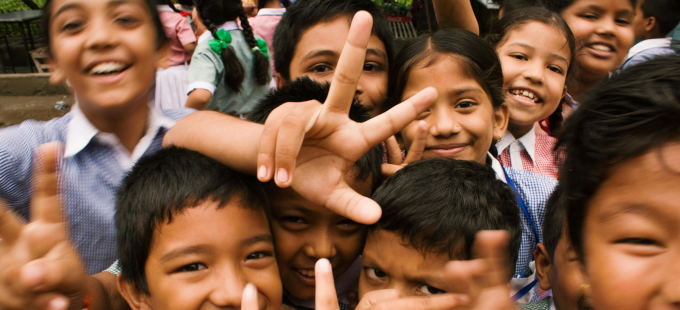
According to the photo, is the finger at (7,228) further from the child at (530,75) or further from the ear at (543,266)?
the child at (530,75)

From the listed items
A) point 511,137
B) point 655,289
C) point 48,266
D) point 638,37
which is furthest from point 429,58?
point 638,37

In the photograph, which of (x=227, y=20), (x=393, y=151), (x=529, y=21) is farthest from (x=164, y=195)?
(x=227, y=20)

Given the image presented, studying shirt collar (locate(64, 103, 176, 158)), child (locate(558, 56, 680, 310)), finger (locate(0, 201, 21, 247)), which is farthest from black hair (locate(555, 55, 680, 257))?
shirt collar (locate(64, 103, 176, 158))

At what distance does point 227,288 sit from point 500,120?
4.63 feet

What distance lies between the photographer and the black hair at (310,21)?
2.06 meters

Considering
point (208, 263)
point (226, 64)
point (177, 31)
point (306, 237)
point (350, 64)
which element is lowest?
point (177, 31)

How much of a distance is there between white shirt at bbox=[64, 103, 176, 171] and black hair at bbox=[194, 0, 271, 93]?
184 cm

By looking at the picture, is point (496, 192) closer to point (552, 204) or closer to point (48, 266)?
point (552, 204)

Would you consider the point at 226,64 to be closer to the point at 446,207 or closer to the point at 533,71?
the point at 533,71

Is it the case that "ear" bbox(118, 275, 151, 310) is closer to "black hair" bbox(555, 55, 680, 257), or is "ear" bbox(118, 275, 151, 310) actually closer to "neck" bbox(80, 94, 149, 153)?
"neck" bbox(80, 94, 149, 153)

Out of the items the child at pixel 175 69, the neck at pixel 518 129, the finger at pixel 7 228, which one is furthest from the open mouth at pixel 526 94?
the child at pixel 175 69

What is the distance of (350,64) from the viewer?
1112 mm

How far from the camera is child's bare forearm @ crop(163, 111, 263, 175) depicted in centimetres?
122

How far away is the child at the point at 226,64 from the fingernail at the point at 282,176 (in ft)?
7.70
